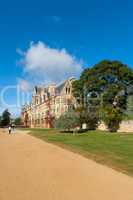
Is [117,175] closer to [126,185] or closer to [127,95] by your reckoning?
[126,185]

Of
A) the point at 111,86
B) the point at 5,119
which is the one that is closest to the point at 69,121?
the point at 111,86

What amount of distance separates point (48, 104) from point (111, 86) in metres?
39.2

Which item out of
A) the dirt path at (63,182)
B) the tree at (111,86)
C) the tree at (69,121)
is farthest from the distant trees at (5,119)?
the dirt path at (63,182)

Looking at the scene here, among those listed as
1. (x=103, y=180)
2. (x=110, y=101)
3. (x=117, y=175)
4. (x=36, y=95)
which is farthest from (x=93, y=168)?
(x=36, y=95)

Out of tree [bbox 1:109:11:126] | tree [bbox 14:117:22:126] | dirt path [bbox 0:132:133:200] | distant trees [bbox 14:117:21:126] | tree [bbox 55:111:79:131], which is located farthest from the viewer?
tree [bbox 1:109:11:126]

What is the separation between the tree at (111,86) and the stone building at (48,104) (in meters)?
10.2

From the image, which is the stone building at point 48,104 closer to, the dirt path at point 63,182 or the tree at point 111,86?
the tree at point 111,86

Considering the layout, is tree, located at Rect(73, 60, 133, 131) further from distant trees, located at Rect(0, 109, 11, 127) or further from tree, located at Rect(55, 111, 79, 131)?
distant trees, located at Rect(0, 109, 11, 127)

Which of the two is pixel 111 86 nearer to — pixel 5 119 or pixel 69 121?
pixel 69 121

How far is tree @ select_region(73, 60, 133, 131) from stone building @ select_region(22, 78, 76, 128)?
10204 millimetres

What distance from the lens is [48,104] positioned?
84.2 meters

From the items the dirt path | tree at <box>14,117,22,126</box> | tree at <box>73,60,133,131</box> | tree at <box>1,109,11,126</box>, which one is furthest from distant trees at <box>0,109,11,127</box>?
the dirt path

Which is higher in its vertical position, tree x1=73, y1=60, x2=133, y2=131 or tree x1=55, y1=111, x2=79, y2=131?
tree x1=73, y1=60, x2=133, y2=131

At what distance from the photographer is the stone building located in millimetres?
68938
